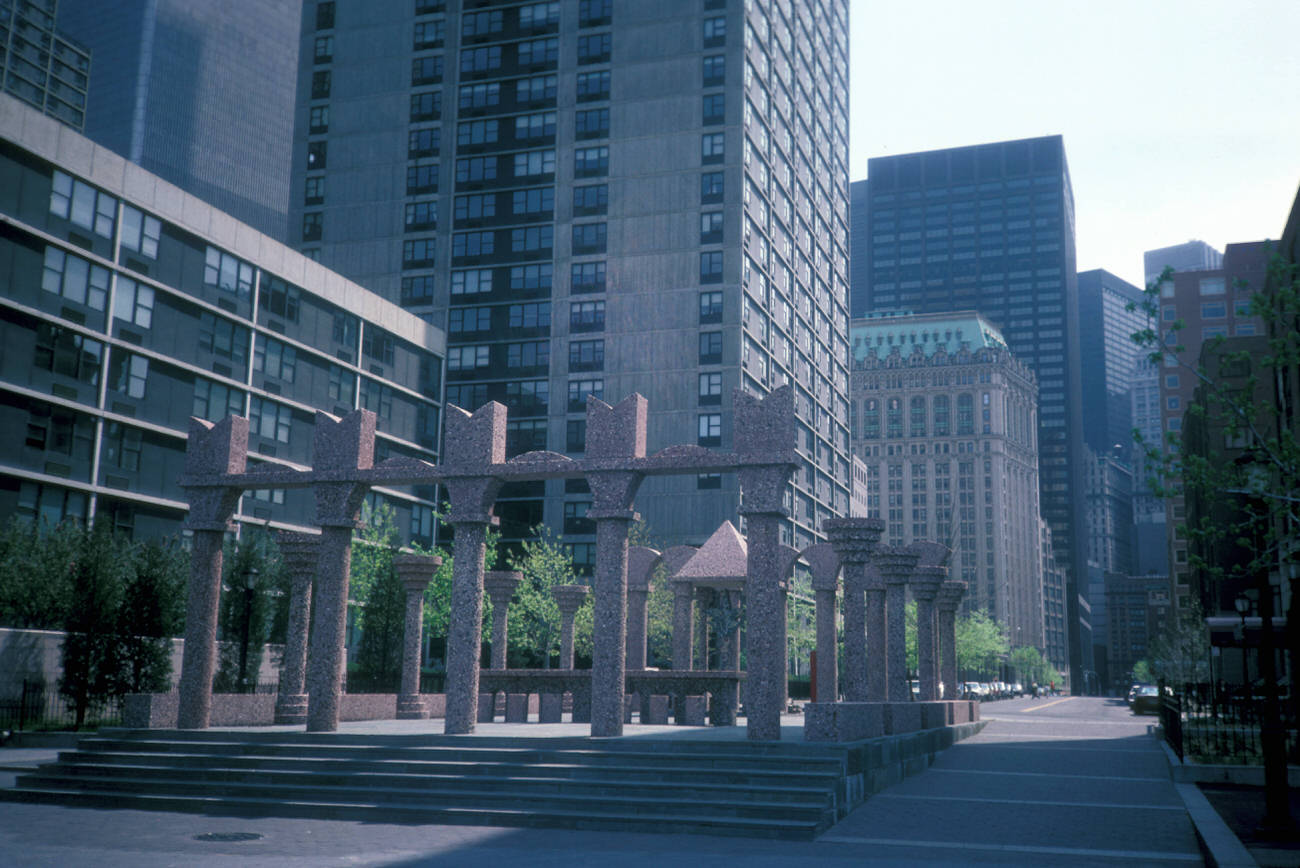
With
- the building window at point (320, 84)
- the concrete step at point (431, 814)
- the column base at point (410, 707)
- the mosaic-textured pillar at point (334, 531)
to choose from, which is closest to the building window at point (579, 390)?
the building window at point (320, 84)

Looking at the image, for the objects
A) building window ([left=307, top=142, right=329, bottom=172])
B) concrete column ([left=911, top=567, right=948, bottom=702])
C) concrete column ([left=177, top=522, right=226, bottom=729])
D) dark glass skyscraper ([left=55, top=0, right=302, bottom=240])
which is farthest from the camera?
dark glass skyscraper ([left=55, top=0, right=302, bottom=240])

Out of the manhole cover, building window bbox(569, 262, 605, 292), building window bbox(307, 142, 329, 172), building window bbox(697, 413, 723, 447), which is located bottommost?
the manhole cover

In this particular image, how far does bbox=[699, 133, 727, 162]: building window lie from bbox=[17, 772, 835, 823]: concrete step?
68091mm

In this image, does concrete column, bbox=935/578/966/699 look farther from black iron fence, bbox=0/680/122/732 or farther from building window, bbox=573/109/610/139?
building window, bbox=573/109/610/139

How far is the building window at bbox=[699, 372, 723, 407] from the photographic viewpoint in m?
77.9

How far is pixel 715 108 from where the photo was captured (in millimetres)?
81500

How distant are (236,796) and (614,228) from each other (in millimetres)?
67757

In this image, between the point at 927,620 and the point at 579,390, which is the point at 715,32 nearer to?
the point at 579,390

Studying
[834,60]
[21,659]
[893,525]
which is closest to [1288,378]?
[21,659]

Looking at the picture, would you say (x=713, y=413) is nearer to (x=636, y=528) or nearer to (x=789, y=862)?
(x=636, y=528)

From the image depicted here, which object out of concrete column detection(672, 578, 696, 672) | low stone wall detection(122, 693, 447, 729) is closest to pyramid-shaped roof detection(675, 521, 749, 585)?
concrete column detection(672, 578, 696, 672)

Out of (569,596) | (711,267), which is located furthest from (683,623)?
(711,267)

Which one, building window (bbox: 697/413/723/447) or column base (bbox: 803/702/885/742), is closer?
column base (bbox: 803/702/885/742)

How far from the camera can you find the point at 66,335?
49531 mm
